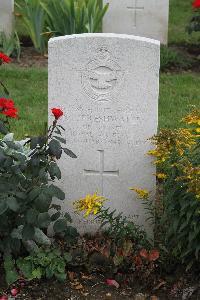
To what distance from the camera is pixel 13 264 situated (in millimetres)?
4375

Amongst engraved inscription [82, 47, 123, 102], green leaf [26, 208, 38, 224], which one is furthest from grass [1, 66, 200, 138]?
green leaf [26, 208, 38, 224]

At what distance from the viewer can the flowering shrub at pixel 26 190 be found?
13.5 feet

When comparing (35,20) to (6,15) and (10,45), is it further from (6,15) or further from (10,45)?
(6,15)

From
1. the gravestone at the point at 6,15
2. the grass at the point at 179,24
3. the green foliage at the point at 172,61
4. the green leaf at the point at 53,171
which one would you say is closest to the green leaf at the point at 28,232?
the green leaf at the point at 53,171

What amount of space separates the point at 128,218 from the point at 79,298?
69cm

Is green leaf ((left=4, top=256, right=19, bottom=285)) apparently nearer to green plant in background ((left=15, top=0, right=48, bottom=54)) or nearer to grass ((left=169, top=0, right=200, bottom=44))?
green plant in background ((left=15, top=0, right=48, bottom=54))

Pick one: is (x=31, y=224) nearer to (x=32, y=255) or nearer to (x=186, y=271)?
(x=32, y=255)

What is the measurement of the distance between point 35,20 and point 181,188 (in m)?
4.95

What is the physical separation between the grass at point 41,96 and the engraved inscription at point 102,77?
194 cm

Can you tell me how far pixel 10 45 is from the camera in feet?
28.2

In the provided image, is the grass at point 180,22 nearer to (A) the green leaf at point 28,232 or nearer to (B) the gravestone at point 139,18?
(B) the gravestone at point 139,18

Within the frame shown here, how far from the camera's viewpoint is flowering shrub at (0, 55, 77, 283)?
13.5ft

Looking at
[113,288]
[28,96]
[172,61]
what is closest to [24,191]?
[113,288]

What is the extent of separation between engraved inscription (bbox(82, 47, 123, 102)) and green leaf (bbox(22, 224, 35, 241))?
0.88 metres
